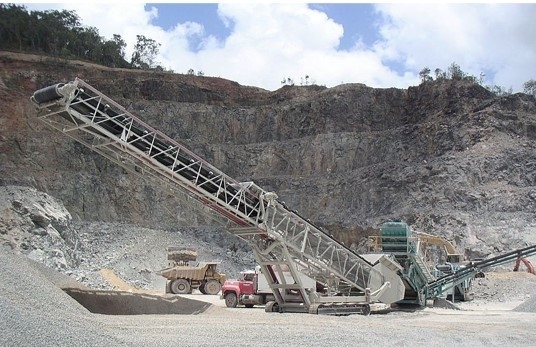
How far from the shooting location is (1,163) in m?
43.6

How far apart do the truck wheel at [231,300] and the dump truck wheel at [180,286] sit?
6.87 meters

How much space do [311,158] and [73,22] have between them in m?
39.6

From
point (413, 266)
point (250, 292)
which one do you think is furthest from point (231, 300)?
point (413, 266)

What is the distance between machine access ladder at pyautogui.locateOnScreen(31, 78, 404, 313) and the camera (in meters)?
13.7

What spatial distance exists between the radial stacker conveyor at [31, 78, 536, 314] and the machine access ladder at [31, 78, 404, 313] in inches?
0.8

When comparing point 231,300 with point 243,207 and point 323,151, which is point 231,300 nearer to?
point 243,207

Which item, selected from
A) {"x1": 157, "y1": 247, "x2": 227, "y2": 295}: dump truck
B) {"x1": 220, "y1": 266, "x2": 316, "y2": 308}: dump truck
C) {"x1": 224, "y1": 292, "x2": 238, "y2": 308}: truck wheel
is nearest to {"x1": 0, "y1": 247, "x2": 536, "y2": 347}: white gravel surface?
{"x1": 220, "y1": 266, "x2": 316, "y2": 308}: dump truck

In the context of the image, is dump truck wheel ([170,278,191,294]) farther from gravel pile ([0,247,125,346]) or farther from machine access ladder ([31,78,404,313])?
gravel pile ([0,247,125,346])

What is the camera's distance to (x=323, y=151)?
52.5 m

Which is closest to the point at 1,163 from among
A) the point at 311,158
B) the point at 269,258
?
the point at 311,158

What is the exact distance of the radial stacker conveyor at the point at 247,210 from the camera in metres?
13.7

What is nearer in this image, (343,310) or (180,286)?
(343,310)

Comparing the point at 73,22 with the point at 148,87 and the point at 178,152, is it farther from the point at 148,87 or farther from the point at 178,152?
the point at 178,152

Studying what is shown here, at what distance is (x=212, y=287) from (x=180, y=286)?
1530mm
